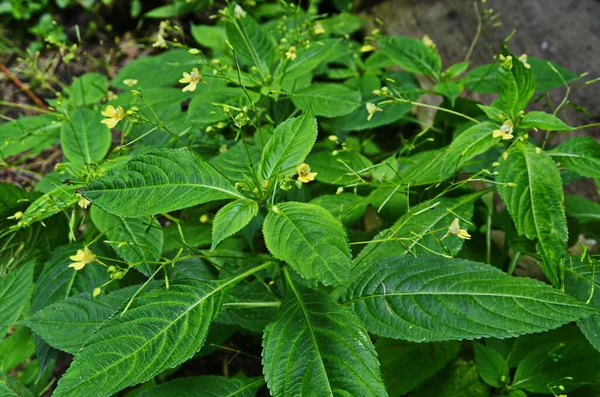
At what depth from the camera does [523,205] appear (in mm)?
1417

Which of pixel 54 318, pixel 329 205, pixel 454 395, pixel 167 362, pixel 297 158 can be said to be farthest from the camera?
pixel 329 205

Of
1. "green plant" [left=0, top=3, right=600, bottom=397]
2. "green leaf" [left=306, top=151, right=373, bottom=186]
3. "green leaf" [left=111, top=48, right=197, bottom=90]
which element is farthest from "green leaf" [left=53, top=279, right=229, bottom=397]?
"green leaf" [left=111, top=48, right=197, bottom=90]

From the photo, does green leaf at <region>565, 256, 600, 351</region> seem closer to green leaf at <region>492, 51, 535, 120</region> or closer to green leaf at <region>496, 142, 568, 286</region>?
green leaf at <region>496, 142, 568, 286</region>

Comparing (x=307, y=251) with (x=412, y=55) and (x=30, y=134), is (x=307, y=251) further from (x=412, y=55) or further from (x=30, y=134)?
(x=30, y=134)

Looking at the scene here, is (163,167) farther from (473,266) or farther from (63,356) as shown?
(63,356)

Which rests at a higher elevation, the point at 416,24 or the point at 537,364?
the point at 416,24

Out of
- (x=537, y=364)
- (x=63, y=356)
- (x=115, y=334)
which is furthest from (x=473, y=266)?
(x=63, y=356)

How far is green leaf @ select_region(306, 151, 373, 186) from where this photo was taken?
6.12 ft

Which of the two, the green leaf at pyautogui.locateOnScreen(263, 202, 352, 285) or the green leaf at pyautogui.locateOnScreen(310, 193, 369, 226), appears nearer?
the green leaf at pyautogui.locateOnScreen(263, 202, 352, 285)

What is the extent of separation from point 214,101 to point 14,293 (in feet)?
2.82

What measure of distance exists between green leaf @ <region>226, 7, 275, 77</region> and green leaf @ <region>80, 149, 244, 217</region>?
82cm

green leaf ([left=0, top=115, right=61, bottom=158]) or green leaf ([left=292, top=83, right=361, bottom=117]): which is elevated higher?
green leaf ([left=292, top=83, right=361, bottom=117])

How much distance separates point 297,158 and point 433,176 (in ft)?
1.54

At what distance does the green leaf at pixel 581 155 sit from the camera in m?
1.49
